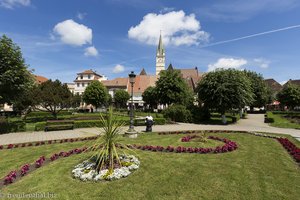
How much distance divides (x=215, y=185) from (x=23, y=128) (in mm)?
18359

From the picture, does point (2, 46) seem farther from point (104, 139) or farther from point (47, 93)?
point (104, 139)

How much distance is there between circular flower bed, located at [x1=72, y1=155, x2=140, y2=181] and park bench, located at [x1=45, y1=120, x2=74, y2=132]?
1298 centimetres

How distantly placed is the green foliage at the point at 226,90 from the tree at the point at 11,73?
20.1 m

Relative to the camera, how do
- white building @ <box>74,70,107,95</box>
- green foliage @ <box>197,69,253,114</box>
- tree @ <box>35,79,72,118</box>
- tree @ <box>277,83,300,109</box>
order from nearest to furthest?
green foliage @ <box>197,69,253,114</box>, tree @ <box>35,79,72,118</box>, tree @ <box>277,83,300,109</box>, white building @ <box>74,70,107,95</box>

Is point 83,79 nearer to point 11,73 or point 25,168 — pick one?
point 11,73

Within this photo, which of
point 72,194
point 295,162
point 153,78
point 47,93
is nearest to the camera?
point 72,194

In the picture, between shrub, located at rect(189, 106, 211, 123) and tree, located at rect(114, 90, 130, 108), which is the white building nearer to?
tree, located at rect(114, 90, 130, 108)

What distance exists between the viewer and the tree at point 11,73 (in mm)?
17078

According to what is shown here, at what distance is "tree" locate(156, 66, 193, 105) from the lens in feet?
106

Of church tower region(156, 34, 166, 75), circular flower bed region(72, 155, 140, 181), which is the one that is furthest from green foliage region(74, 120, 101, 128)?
church tower region(156, 34, 166, 75)

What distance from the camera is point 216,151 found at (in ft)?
28.9

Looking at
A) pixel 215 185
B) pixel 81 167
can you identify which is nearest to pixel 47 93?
pixel 81 167

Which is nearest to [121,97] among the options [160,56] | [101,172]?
[160,56]

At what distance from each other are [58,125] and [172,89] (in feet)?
63.3
